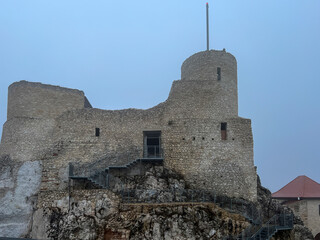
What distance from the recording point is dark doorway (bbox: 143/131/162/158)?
25391 mm

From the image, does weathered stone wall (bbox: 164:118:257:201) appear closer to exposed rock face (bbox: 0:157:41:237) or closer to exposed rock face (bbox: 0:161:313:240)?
exposed rock face (bbox: 0:161:313:240)

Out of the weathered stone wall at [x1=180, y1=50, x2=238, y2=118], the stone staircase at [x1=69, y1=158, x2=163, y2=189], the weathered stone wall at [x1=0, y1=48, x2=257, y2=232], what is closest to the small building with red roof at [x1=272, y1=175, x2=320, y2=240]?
the weathered stone wall at [x1=0, y1=48, x2=257, y2=232]

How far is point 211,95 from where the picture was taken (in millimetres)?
25547

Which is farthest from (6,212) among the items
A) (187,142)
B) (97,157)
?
(187,142)

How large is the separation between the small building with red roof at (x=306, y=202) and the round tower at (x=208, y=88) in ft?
34.9

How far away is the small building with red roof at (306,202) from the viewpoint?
31.1 m

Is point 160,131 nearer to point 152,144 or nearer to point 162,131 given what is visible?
point 162,131

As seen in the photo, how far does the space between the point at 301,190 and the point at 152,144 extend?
13421mm

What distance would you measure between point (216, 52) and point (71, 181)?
11938 millimetres

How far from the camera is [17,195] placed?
2386cm

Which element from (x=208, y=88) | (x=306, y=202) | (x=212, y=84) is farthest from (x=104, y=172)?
(x=306, y=202)

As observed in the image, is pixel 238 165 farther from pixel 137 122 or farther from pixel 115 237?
pixel 115 237

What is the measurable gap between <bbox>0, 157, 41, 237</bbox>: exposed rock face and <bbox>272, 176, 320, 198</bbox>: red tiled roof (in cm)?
1914

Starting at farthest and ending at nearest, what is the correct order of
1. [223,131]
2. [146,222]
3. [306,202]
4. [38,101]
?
1. [306,202]
2. [38,101]
3. [223,131]
4. [146,222]
